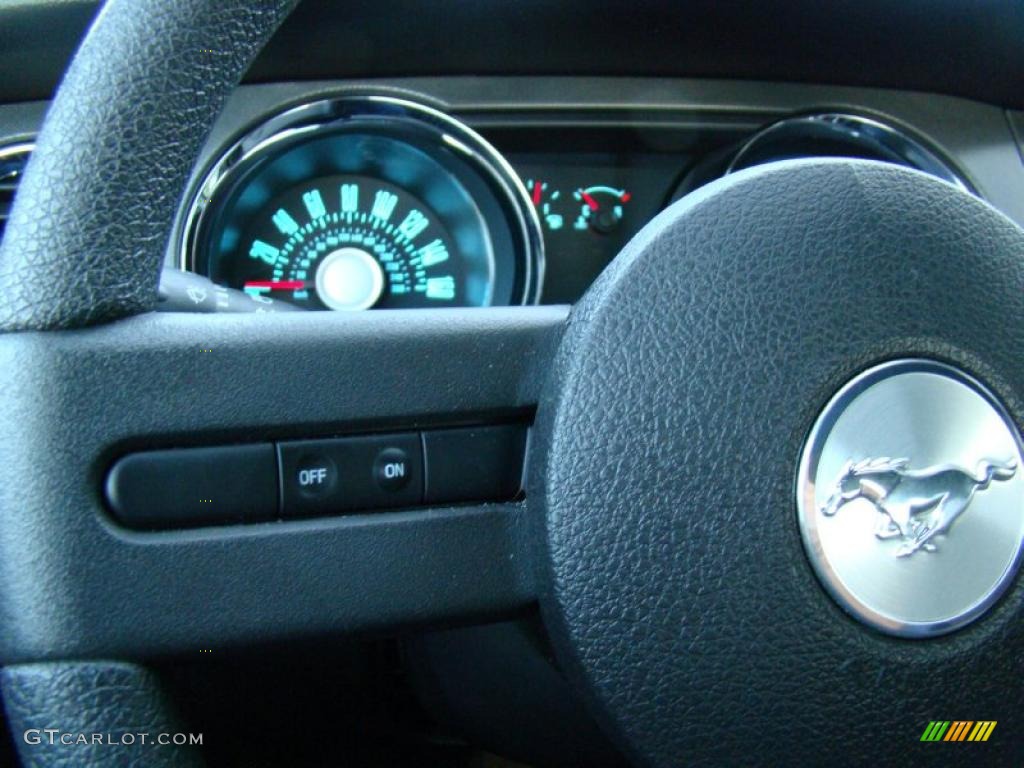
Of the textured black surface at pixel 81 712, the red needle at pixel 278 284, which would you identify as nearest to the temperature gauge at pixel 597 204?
the red needle at pixel 278 284

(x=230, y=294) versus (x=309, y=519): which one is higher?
(x=230, y=294)

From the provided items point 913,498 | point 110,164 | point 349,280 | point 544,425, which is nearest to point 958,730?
point 913,498

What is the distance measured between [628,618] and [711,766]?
0.32ft

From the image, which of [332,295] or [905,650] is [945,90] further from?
[905,650]

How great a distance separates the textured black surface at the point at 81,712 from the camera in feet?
1.82

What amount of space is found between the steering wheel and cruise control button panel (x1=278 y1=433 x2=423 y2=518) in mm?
11

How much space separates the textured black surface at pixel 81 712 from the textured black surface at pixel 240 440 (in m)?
0.01

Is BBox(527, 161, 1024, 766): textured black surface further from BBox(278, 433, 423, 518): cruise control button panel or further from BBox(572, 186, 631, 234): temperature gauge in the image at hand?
BBox(572, 186, 631, 234): temperature gauge

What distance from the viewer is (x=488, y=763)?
3.52 ft

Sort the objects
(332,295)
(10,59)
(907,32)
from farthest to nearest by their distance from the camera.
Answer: (332,295)
(907,32)
(10,59)

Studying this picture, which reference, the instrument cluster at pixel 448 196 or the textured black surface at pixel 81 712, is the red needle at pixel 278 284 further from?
the textured black surface at pixel 81 712

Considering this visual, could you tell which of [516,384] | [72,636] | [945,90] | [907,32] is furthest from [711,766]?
[945,90]

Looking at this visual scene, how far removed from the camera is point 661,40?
1.57 m

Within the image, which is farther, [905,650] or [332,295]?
[332,295]
